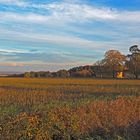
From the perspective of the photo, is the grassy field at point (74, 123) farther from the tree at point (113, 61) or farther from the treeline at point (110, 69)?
the tree at point (113, 61)

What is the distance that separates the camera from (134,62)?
388 ft

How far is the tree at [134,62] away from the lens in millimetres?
116375

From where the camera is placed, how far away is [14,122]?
10414 millimetres

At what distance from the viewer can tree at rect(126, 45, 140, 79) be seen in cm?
11638

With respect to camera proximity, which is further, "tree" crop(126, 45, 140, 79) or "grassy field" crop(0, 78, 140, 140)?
"tree" crop(126, 45, 140, 79)

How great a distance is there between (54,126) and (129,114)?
4897 mm

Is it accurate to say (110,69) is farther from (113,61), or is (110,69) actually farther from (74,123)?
(74,123)

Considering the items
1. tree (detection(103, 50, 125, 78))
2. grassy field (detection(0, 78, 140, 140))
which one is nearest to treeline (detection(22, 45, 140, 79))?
tree (detection(103, 50, 125, 78))

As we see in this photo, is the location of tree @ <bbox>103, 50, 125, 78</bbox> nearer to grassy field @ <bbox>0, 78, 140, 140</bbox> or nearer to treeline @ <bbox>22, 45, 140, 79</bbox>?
treeline @ <bbox>22, 45, 140, 79</bbox>

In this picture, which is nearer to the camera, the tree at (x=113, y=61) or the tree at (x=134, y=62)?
the tree at (x=134, y=62)

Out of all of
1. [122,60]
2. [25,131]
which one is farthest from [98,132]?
[122,60]

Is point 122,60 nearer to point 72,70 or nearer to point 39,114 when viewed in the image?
point 72,70

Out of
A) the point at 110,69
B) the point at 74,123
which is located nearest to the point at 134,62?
the point at 110,69

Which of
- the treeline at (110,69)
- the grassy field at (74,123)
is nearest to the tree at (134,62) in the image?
the treeline at (110,69)
